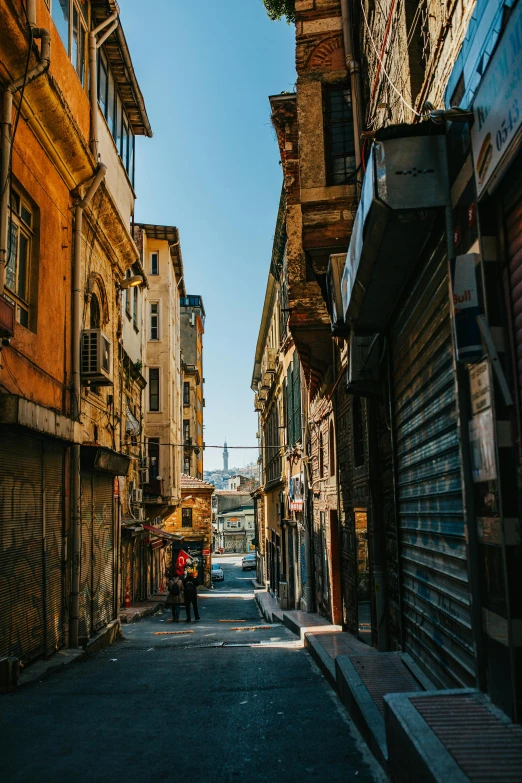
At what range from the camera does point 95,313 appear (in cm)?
1468

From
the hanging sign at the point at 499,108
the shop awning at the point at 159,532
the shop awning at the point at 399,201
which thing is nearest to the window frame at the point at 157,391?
the shop awning at the point at 159,532

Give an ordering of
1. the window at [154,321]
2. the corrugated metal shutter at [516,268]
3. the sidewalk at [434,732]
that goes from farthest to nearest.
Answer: the window at [154,321], the corrugated metal shutter at [516,268], the sidewalk at [434,732]

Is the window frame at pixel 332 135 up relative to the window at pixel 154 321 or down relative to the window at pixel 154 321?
down

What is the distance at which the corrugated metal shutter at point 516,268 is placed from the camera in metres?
3.90

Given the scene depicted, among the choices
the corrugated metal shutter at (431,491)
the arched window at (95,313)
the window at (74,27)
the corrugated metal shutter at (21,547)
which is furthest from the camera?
the arched window at (95,313)

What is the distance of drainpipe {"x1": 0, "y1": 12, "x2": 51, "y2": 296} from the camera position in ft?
26.9

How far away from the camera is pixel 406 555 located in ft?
23.7

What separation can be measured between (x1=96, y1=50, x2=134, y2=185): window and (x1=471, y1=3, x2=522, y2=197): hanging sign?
1157 cm

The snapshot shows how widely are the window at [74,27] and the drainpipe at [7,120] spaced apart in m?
2.32

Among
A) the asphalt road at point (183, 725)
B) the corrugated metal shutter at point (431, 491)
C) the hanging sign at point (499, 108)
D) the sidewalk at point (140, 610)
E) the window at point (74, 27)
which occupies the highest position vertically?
the window at point (74, 27)

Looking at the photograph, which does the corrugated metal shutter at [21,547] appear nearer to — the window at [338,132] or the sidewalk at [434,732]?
the sidewalk at [434,732]

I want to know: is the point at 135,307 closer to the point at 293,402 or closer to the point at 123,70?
the point at 293,402

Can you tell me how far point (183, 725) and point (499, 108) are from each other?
5295 millimetres

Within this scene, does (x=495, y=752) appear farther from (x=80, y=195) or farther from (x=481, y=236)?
(x=80, y=195)
